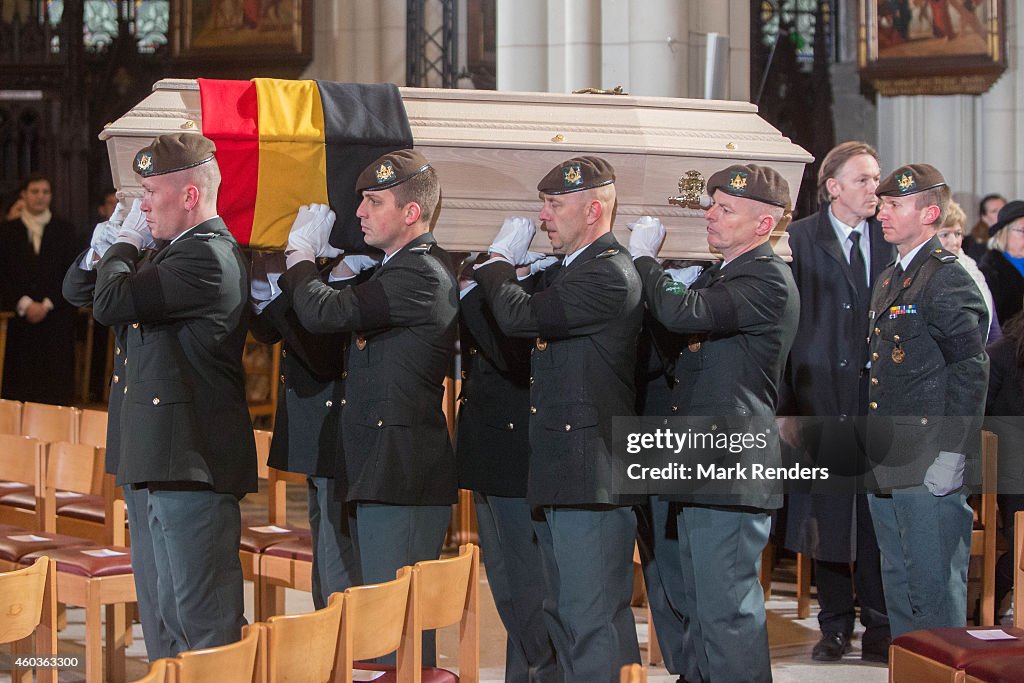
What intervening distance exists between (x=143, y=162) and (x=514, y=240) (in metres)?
1.00

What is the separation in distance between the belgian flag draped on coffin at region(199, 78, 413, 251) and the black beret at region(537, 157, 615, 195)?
45 centimetres

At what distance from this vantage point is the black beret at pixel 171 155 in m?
3.65

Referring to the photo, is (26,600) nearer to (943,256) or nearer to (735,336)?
(735,336)

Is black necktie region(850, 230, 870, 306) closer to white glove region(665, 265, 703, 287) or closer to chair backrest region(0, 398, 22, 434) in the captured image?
white glove region(665, 265, 703, 287)

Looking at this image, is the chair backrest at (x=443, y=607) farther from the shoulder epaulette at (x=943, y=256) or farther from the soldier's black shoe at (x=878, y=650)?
the soldier's black shoe at (x=878, y=650)

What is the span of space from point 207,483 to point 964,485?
84.6 inches

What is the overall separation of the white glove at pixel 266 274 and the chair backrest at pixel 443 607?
120 cm

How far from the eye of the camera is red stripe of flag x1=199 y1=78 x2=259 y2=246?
3.84 metres

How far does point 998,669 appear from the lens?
3.30 meters

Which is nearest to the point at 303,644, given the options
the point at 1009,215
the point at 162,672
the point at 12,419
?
the point at 162,672

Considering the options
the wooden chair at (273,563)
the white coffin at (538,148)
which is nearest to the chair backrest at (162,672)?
the white coffin at (538,148)

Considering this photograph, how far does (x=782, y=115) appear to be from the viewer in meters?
10.7

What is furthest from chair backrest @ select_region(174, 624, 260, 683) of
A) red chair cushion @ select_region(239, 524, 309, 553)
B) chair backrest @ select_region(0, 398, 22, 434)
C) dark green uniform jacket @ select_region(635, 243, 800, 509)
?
chair backrest @ select_region(0, 398, 22, 434)

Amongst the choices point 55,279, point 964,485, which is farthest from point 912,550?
point 55,279
